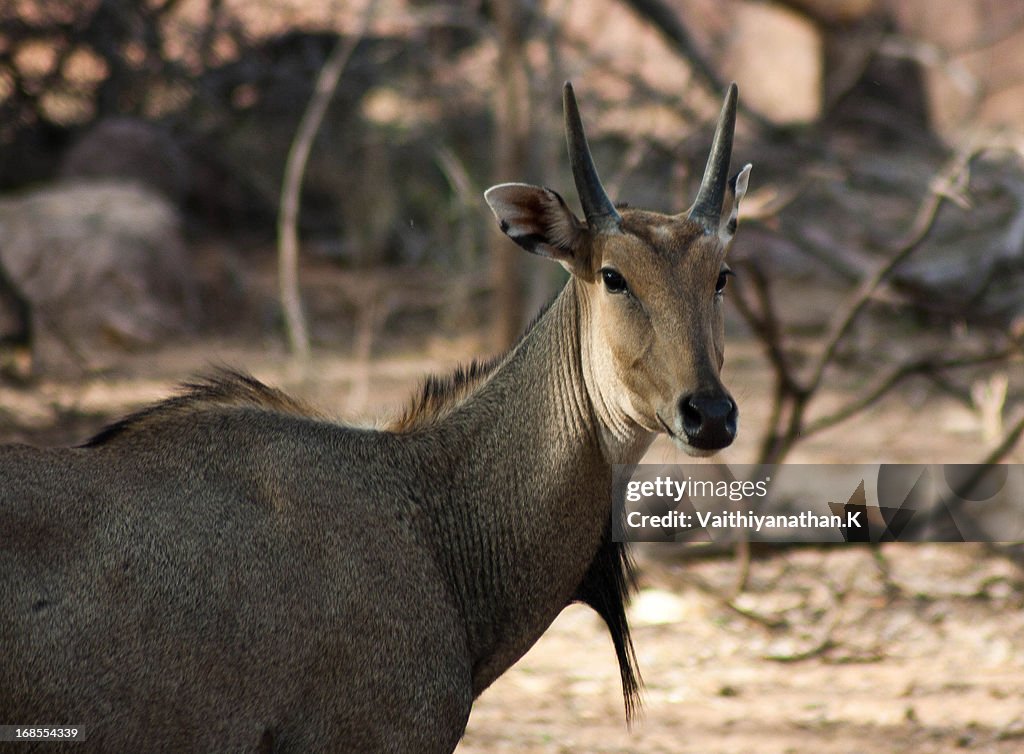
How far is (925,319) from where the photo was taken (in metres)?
11.6

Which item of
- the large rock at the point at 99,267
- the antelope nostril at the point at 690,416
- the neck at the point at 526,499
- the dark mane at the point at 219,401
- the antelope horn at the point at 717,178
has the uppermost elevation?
the antelope horn at the point at 717,178

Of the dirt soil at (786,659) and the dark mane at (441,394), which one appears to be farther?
the dirt soil at (786,659)

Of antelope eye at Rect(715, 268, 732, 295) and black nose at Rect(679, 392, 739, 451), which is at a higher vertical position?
antelope eye at Rect(715, 268, 732, 295)

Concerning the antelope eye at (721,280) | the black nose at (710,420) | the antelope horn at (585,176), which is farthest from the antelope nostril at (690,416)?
the antelope horn at (585,176)

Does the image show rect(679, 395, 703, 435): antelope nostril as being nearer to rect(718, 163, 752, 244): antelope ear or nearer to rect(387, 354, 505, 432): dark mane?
rect(718, 163, 752, 244): antelope ear

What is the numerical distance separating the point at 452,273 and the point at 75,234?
3944 mm

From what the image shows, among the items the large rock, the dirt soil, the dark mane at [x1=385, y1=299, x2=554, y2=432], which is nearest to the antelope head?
the dark mane at [x1=385, y1=299, x2=554, y2=432]

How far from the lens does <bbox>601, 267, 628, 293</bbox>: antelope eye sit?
4.66 metres

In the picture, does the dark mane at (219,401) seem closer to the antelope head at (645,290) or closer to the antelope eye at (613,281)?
the antelope head at (645,290)

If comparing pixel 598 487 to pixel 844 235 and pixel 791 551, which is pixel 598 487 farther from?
pixel 844 235

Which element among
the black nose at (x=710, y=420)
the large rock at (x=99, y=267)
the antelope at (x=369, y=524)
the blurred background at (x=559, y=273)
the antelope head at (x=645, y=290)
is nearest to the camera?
the antelope at (x=369, y=524)

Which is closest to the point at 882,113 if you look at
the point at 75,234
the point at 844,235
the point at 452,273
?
the point at 844,235

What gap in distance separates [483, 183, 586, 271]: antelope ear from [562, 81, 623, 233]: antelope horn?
0.06 m

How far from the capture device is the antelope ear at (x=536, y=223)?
4.79 m
